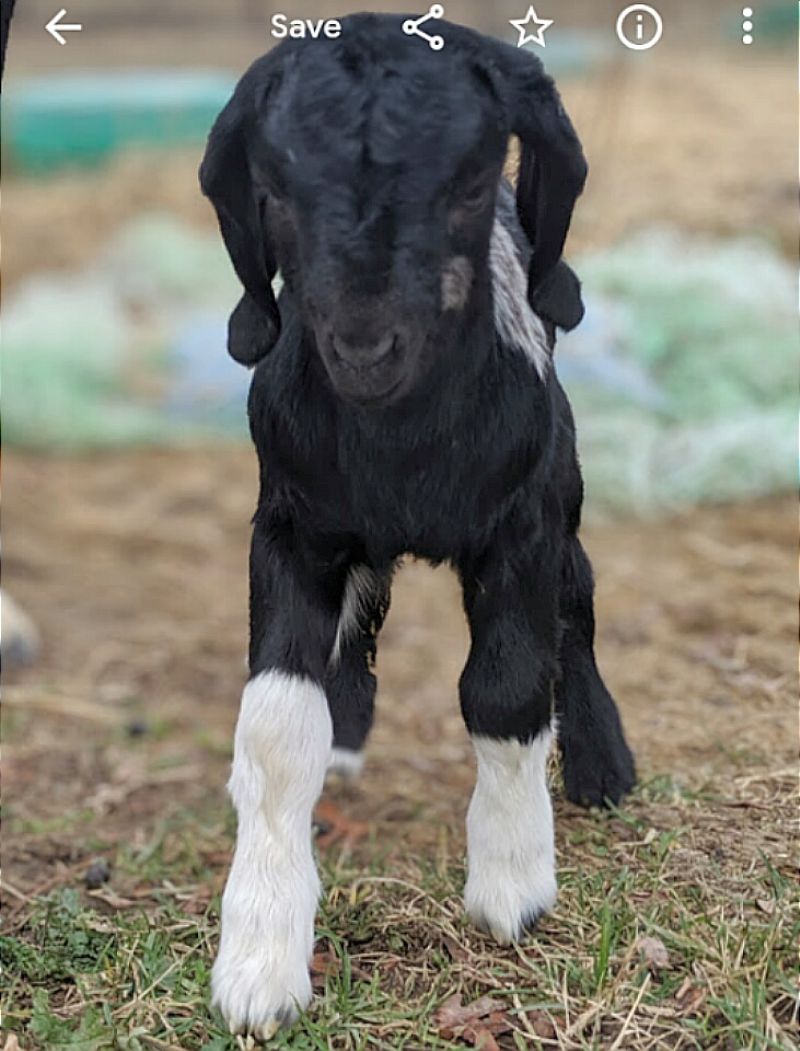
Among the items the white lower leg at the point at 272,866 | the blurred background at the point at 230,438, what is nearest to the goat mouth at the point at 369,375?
the white lower leg at the point at 272,866

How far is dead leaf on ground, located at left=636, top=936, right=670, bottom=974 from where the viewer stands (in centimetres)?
292

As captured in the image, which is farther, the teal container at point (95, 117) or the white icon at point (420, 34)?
the teal container at point (95, 117)

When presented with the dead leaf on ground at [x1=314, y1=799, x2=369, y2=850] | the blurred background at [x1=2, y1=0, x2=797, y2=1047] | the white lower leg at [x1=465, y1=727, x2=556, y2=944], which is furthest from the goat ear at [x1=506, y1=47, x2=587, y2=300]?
the dead leaf on ground at [x1=314, y1=799, x2=369, y2=850]

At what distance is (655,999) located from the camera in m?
2.85

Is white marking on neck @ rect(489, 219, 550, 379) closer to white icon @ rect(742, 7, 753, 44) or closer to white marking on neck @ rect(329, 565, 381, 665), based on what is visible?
white marking on neck @ rect(329, 565, 381, 665)

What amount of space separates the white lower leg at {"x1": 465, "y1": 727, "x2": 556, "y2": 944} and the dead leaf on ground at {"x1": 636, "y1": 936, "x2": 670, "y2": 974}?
20cm

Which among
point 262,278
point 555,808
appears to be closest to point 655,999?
point 555,808

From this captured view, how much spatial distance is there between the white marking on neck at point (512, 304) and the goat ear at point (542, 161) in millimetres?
29

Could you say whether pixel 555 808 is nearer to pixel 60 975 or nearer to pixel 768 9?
pixel 60 975

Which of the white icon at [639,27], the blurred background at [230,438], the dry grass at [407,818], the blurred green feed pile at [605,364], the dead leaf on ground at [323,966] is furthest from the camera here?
the blurred green feed pile at [605,364]

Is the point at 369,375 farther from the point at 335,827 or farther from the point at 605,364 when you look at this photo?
the point at 605,364

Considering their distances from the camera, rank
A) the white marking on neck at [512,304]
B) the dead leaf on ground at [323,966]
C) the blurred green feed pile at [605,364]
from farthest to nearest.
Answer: the blurred green feed pile at [605,364] → the dead leaf on ground at [323,966] → the white marking on neck at [512,304]

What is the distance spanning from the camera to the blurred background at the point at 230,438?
468 centimetres

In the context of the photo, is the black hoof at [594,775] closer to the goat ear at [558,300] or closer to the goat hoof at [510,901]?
the goat hoof at [510,901]
